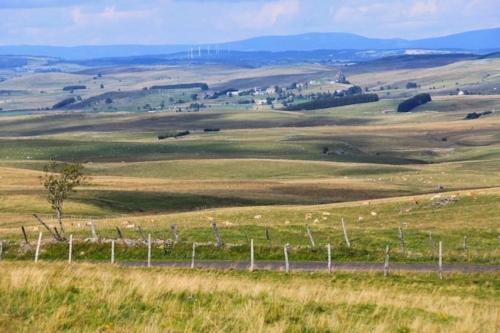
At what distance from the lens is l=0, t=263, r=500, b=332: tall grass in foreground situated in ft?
56.1

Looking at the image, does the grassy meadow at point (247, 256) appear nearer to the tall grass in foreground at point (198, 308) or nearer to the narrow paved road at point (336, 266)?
the tall grass in foreground at point (198, 308)

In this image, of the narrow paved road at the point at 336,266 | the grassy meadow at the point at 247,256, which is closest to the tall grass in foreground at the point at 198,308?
the grassy meadow at the point at 247,256

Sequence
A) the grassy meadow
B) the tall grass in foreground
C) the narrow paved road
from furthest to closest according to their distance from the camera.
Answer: the narrow paved road < the grassy meadow < the tall grass in foreground

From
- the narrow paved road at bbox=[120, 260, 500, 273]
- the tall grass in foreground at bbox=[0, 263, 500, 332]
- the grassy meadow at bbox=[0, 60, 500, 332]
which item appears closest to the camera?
the tall grass in foreground at bbox=[0, 263, 500, 332]

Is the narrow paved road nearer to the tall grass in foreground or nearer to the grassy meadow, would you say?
the grassy meadow

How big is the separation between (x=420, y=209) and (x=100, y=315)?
51064mm

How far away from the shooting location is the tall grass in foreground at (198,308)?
1711cm

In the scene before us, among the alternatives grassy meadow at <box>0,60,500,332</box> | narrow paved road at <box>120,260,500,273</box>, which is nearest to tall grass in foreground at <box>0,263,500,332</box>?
grassy meadow at <box>0,60,500,332</box>

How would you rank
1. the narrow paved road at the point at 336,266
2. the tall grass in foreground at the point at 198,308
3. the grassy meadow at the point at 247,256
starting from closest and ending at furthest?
the tall grass in foreground at the point at 198,308, the grassy meadow at the point at 247,256, the narrow paved road at the point at 336,266

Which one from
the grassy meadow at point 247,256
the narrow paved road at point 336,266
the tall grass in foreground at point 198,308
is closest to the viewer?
the tall grass in foreground at point 198,308

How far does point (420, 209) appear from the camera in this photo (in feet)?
219

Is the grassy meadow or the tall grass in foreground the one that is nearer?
the tall grass in foreground

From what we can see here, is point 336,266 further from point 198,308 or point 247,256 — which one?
point 198,308

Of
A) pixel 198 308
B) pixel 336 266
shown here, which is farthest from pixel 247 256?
pixel 198 308
